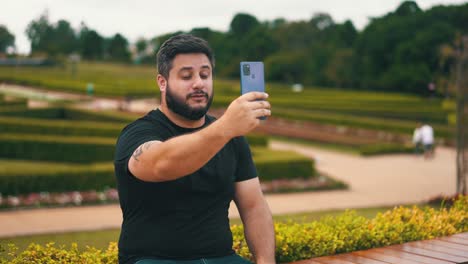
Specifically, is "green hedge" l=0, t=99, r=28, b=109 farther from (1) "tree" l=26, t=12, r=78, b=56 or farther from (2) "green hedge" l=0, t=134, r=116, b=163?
(1) "tree" l=26, t=12, r=78, b=56

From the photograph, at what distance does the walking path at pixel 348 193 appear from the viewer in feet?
34.1

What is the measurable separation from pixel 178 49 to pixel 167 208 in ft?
2.05

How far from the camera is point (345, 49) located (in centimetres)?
5084

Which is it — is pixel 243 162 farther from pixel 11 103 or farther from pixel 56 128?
pixel 11 103

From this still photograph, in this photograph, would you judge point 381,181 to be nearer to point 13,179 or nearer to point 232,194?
point 13,179

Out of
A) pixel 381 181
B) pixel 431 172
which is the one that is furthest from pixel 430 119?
pixel 381 181

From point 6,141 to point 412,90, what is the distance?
3518 centimetres

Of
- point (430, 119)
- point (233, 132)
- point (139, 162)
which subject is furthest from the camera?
point (430, 119)

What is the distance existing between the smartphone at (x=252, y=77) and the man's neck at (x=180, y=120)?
17.8 inches

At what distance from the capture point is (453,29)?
3744 centimetres

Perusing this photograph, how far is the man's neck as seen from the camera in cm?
265

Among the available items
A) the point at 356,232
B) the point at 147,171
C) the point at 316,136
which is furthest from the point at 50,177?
the point at 316,136

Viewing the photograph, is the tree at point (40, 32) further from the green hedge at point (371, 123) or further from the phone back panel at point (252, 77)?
the phone back panel at point (252, 77)

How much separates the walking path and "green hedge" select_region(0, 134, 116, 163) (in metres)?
2.65
